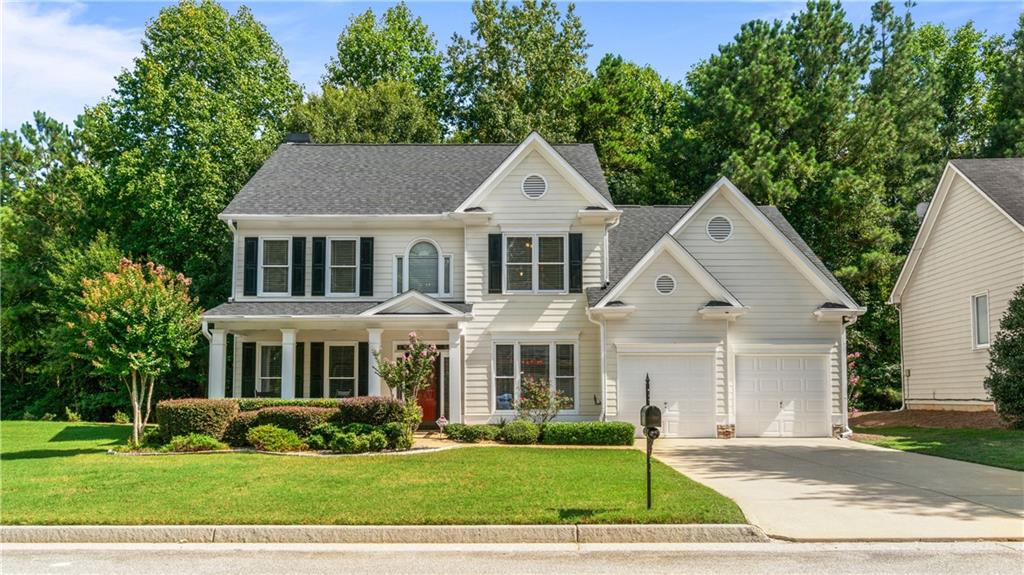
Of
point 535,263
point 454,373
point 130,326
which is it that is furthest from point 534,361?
point 130,326

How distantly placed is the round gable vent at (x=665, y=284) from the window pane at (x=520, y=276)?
3.36 metres

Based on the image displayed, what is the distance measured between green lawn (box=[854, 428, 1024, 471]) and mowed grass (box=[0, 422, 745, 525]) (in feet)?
21.4

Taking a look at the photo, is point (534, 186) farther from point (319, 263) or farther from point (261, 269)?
point (261, 269)

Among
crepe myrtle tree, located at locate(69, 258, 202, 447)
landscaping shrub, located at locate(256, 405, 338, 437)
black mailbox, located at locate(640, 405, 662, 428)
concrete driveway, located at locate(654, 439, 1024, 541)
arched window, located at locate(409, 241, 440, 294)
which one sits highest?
arched window, located at locate(409, 241, 440, 294)

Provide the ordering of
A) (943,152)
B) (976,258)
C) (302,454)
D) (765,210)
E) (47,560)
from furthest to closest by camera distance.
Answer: (943,152), (765,210), (976,258), (302,454), (47,560)

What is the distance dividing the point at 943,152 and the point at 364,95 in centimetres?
2580

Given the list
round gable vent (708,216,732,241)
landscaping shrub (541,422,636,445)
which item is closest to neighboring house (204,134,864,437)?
round gable vent (708,216,732,241)

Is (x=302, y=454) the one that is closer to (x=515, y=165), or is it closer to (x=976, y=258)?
(x=515, y=165)

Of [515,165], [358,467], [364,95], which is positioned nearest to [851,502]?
[358,467]

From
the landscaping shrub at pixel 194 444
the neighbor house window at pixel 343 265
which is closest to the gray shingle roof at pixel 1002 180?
the neighbor house window at pixel 343 265

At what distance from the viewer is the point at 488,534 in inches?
400

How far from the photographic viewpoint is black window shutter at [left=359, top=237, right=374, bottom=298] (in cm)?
2447

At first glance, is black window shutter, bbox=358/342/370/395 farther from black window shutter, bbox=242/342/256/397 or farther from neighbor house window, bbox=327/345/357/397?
black window shutter, bbox=242/342/256/397

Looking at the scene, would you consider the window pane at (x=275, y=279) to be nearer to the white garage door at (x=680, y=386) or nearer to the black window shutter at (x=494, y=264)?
the black window shutter at (x=494, y=264)
